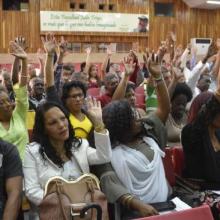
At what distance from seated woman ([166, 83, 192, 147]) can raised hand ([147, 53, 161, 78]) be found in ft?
2.17

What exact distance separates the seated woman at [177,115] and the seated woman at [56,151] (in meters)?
1.24

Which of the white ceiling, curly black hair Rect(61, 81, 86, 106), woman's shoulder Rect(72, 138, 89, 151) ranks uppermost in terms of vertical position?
the white ceiling

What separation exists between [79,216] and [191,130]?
107cm

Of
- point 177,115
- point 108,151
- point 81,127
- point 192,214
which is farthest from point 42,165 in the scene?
point 177,115

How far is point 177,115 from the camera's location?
3.54 metres

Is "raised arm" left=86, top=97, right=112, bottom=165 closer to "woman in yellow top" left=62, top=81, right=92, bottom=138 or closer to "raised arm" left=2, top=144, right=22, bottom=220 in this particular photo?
"raised arm" left=2, top=144, right=22, bottom=220

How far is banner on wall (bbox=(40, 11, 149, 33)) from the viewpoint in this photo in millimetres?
12727

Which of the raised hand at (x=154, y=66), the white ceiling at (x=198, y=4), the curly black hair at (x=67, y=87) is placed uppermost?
the white ceiling at (x=198, y=4)

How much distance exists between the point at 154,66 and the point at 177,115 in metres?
0.77

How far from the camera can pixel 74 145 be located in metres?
2.39

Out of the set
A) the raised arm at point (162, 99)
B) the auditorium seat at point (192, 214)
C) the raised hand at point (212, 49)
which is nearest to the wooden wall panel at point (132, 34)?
the raised hand at point (212, 49)

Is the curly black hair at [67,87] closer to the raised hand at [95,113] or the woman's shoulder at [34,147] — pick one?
the raised hand at [95,113]

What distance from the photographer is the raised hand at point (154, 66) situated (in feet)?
9.49

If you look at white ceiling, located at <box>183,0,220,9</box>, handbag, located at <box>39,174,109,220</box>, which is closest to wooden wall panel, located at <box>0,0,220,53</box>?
white ceiling, located at <box>183,0,220,9</box>
